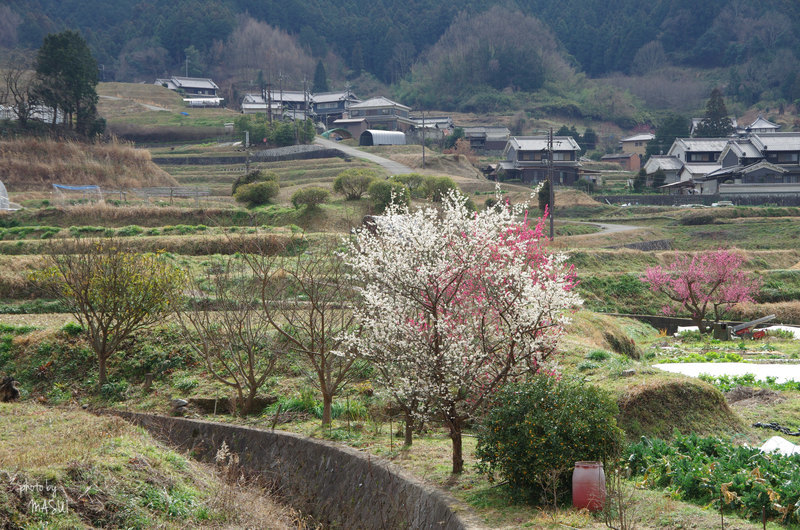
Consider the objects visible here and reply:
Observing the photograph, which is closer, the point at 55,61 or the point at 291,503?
the point at 291,503

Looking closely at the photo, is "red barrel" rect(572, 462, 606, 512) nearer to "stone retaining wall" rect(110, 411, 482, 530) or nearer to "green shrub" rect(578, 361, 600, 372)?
"stone retaining wall" rect(110, 411, 482, 530)

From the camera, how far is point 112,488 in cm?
800

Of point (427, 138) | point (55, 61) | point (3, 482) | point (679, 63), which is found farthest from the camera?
point (679, 63)

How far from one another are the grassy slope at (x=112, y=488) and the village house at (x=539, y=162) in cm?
5599

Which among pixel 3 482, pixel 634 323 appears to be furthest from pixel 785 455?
pixel 634 323

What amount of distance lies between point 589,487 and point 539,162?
195 feet

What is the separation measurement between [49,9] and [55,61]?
93852 mm

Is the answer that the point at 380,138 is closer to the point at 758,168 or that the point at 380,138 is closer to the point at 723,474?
the point at 758,168

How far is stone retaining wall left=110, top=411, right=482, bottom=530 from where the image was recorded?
8.21m

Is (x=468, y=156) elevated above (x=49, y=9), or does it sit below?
below

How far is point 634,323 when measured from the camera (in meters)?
25.3

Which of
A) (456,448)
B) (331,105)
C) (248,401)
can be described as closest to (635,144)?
(331,105)

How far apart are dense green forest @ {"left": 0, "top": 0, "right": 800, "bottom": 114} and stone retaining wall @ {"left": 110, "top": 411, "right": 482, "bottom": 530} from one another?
97.2 metres

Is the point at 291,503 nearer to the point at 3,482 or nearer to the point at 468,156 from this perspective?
the point at 3,482
